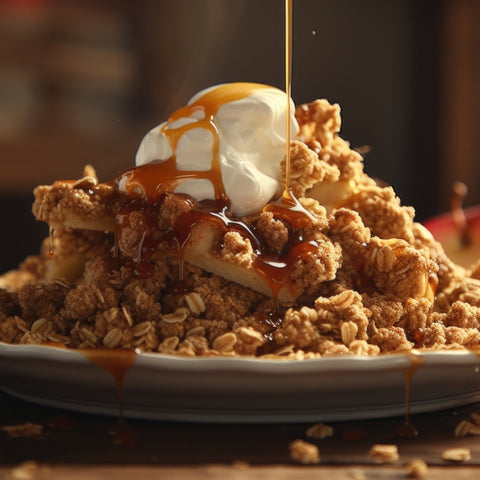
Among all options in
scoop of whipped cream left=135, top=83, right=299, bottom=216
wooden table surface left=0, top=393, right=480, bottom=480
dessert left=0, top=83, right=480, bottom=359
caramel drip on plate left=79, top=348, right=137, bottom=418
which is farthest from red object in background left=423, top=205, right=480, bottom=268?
caramel drip on plate left=79, top=348, right=137, bottom=418

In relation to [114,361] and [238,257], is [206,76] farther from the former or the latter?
[114,361]

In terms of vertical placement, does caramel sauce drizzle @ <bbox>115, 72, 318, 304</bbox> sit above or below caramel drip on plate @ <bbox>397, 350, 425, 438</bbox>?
above

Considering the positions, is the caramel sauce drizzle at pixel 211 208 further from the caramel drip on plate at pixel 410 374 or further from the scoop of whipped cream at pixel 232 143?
the caramel drip on plate at pixel 410 374

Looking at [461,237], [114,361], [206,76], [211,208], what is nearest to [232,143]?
[211,208]

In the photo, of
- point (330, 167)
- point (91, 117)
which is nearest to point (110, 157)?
point (91, 117)

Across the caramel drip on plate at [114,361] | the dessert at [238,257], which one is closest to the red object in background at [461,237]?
the dessert at [238,257]

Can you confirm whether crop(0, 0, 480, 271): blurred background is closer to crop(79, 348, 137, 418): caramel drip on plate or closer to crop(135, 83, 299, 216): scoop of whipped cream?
crop(135, 83, 299, 216): scoop of whipped cream

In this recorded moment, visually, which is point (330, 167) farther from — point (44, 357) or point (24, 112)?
point (24, 112)
